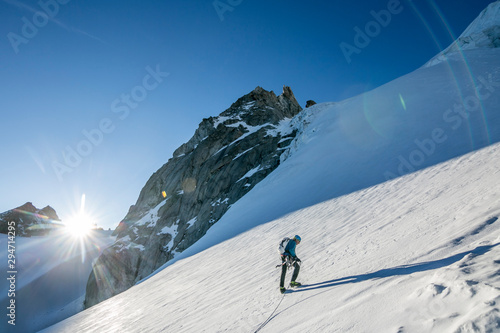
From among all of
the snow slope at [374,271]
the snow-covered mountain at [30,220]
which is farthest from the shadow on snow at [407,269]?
the snow-covered mountain at [30,220]

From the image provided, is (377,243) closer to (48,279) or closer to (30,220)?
(48,279)

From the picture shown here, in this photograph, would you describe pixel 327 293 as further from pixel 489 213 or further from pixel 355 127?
pixel 355 127

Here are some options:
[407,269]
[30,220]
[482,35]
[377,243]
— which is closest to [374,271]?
[407,269]

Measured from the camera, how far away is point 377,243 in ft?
20.1

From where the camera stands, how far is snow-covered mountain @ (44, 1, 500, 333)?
3.13m

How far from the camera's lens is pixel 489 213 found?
192 inches

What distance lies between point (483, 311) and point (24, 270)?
3344 inches

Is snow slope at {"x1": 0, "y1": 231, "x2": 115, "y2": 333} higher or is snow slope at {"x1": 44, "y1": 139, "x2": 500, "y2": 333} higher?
snow slope at {"x1": 0, "y1": 231, "x2": 115, "y2": 333}

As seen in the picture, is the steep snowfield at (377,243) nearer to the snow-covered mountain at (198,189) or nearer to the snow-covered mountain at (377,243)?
the snow-covered mountain at (377,243)

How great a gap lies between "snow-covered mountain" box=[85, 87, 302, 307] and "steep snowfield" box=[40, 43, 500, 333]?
13.8m

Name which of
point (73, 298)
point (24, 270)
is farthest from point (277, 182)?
point (24, 270)

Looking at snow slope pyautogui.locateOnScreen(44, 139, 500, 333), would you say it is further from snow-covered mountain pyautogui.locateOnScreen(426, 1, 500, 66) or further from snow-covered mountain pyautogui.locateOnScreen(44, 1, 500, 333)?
snow-covered mountain pyautogui.locateOnScreen(426, 1, 500, 66)

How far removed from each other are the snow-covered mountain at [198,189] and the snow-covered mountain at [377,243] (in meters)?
13.5

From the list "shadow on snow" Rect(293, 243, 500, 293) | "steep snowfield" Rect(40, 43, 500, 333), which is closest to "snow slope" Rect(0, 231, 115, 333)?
"steep snowfield" Rect(40, 43, 500, 333)
